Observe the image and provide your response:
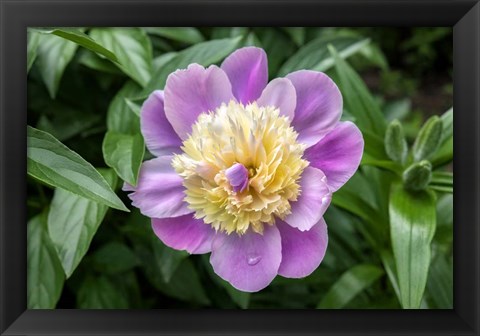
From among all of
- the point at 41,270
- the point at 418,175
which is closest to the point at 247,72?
the point at 418,175

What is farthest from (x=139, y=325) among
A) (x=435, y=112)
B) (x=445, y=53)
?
(x=445, y=53)

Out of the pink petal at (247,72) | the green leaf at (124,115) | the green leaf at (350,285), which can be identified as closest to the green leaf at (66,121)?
the green leaf at (124,115)

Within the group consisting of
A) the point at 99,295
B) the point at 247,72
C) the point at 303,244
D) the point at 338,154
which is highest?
the point at 247,72

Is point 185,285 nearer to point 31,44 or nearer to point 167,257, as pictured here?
point 167,257
